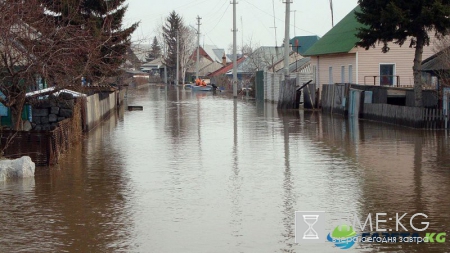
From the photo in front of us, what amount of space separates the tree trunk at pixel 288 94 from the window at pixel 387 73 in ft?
15.9

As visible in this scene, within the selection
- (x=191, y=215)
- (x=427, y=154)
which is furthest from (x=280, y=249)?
(x=427, y=154)

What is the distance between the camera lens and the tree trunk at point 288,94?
43406 mm

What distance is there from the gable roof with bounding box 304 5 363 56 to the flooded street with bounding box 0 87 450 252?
17636mm

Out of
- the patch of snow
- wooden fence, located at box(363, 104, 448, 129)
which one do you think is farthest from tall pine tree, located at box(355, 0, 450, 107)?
the patch of snow

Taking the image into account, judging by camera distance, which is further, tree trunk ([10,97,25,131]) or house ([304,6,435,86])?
house ([304,6,435,86])

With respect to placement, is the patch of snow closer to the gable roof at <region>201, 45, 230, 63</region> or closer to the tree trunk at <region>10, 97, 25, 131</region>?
the tree trunk at <region>10, 97, 25, 131</region>

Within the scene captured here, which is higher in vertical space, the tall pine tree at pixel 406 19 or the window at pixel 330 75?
the tall pine tree at pixel 406 19

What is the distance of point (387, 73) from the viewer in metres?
43.2

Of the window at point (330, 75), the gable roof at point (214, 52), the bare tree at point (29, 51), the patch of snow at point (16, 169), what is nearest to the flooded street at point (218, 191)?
the patch of snow at point (16, 169)

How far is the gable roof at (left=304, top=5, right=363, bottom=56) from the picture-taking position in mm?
42781

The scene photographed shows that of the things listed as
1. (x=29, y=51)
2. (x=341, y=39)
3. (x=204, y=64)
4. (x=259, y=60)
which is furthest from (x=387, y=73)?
(x=204, y=64)

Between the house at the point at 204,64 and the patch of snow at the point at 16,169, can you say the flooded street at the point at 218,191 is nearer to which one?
the patch of snow at the point at 16,169

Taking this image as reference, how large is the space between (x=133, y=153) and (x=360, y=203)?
9342 mm

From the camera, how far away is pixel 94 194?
45.8 ft
